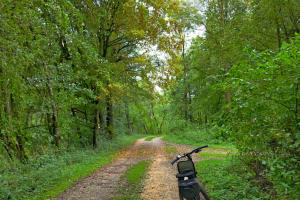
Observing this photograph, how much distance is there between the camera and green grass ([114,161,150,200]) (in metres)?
5.38

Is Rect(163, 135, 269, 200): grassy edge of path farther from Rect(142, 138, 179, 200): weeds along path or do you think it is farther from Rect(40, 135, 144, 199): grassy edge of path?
Rect(40, 135, 144, 199): grassy edge of path

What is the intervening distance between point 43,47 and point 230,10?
42.6 feet

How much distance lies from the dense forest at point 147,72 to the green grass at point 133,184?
2.99m

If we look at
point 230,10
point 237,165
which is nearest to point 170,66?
point 230,10

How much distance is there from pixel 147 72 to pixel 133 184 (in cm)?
861

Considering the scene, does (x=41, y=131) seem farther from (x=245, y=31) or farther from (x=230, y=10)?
(x=230, y=10)

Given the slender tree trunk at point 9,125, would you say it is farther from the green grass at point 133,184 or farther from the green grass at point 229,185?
the green grass at point 229,185

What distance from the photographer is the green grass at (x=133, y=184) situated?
17.6 ft

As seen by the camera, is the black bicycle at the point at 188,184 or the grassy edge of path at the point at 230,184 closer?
the black bicycle at the point at 188,184

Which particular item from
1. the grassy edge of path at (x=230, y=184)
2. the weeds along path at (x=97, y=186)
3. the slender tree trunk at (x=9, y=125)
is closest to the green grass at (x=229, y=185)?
the grassy edge of path at (x=230, y=184)

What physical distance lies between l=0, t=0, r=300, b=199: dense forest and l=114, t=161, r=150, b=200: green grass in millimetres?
2988

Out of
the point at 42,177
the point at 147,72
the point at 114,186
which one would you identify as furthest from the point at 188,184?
the point at 147,72

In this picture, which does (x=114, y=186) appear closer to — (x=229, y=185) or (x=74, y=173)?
(x=74, y=173)

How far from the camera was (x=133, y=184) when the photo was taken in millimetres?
6465
